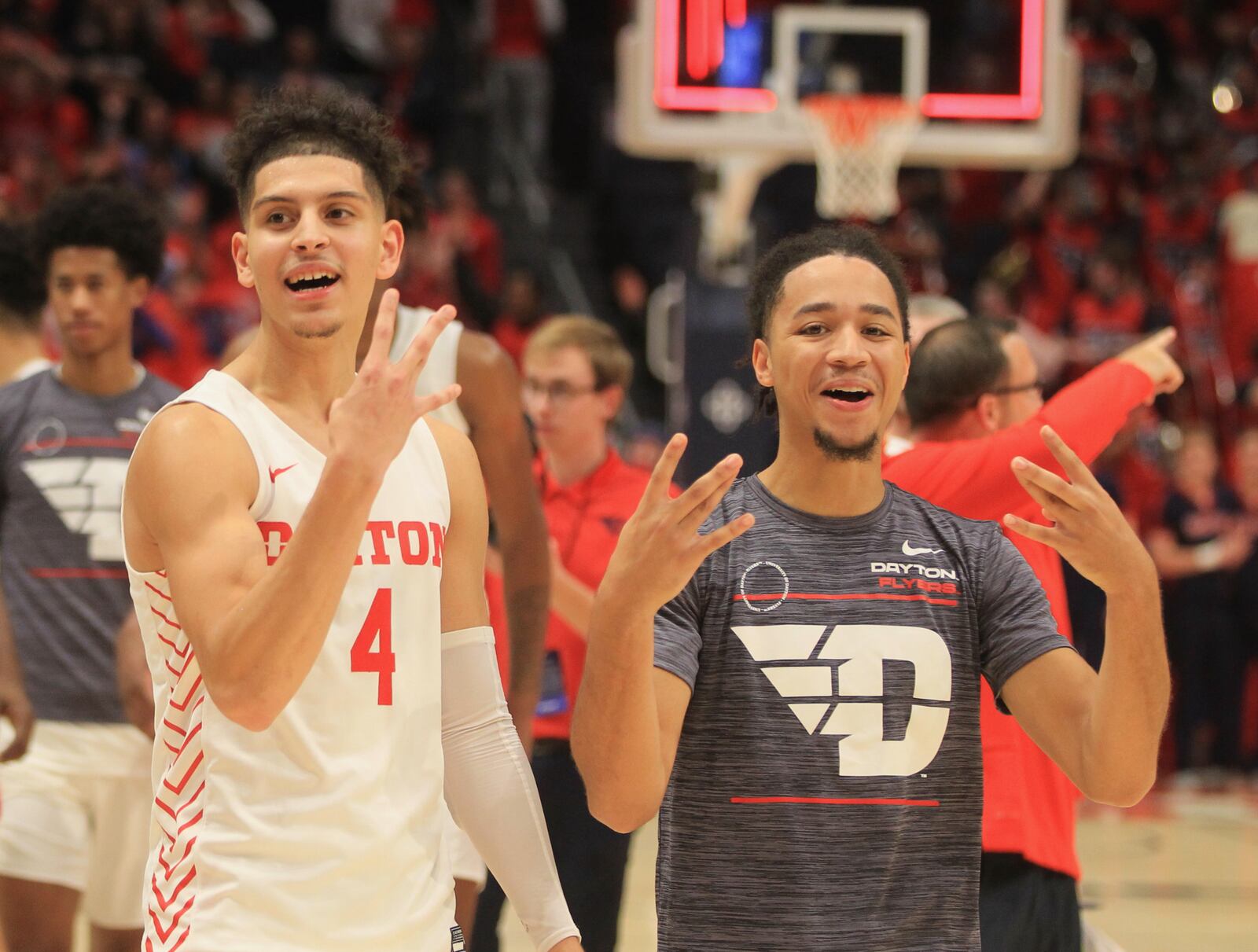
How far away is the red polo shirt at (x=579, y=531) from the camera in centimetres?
489

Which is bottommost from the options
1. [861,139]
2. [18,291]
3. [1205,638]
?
[1205,638]

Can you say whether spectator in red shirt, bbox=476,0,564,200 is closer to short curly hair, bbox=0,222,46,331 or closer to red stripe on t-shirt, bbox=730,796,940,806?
short curly hair, bbox=0,222,46,331

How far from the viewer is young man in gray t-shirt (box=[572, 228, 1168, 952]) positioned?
2508mm

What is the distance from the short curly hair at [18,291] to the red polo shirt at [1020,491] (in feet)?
9.80

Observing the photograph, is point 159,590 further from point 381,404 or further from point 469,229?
point 469,229

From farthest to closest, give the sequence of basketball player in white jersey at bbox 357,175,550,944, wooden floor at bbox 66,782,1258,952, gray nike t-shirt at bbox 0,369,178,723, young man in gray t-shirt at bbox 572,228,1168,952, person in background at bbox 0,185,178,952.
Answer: wooden floor at bbox 66,782,1258,952 < gray nike t-shirt at bbox 0,369,178,723 < person in background at bbox 0,185,178,952 < basketball player in white jersey at bbox 357,175,550,944 < young man in gray t-shirt at bbox 572,228,1168,952

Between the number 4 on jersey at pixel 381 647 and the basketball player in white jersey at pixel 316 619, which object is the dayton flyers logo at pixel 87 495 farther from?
the number 4 on jersey at pixel 381 647

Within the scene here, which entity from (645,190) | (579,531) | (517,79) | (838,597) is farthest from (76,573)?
(645,190)

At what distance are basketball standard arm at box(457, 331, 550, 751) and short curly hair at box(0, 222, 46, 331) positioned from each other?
1974mm

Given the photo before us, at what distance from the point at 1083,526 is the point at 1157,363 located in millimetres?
1349

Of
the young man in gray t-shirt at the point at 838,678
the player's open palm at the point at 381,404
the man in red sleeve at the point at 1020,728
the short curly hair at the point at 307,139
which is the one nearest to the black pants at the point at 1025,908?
the man in red sleeve at the point at 1020,728

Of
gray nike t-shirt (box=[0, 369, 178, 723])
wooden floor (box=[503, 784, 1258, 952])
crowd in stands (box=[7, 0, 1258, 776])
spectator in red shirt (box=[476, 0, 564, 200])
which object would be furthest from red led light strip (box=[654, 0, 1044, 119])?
spectator in red shirt (box=[476, 0, 564, 200])

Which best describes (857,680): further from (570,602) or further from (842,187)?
(842,187)

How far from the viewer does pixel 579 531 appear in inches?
195
